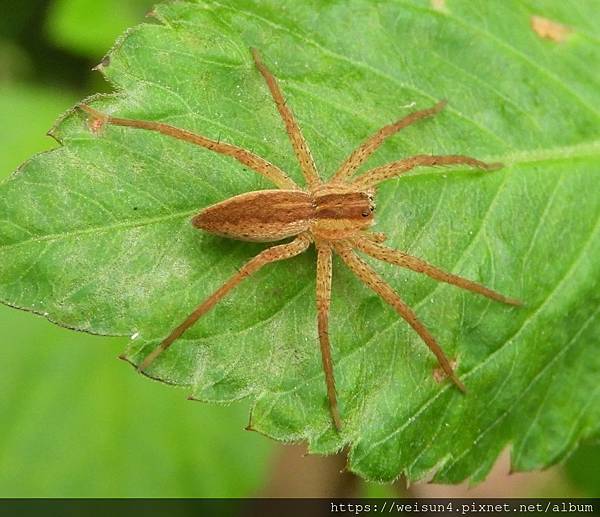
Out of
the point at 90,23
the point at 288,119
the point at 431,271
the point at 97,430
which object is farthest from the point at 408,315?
the point at 90,23

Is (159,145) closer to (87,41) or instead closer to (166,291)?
(166,291)

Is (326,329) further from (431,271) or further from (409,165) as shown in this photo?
(409,165)

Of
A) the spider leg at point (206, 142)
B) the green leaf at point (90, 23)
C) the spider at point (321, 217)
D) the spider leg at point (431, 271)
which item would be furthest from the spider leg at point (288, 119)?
the green leaf at point (90, 23)

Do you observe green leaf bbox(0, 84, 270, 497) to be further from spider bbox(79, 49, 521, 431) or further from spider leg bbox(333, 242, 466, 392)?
spider leg bbox(333, 242, 466, 392)

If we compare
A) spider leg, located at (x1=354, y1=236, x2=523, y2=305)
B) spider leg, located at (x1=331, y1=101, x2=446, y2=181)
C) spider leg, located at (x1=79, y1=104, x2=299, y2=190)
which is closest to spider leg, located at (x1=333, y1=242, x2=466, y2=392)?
spider leg, located at (x1=354, y1=236, x2=523, y2=305)

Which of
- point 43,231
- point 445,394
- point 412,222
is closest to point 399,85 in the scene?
point 412,222

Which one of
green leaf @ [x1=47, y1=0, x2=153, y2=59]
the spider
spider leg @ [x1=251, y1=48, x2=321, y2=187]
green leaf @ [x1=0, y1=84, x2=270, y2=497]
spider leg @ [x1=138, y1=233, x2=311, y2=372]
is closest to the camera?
spider leg @ [x1=138, y1=233, x2=311, y2=372]
